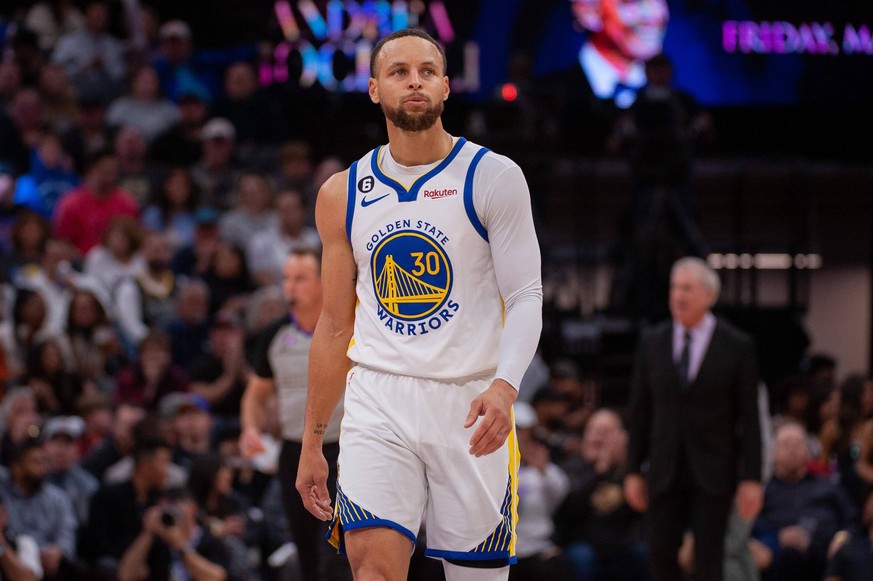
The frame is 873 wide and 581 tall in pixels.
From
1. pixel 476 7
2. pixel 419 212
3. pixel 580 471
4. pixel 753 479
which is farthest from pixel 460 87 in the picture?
pixel 419 212

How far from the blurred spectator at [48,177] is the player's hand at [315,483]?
716 cm

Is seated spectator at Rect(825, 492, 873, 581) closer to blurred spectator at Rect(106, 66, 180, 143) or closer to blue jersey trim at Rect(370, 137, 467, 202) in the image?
blue jersey trim at Rect(370, 137, 467, 202)

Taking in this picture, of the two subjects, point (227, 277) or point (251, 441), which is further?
point (227, 277)

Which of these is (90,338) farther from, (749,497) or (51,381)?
(749,497)

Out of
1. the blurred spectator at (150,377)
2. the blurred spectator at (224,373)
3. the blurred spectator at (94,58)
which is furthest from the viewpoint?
the blurred spectator at (94,58)

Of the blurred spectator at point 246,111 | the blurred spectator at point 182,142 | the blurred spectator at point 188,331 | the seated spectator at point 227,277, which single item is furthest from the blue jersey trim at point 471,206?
the blurred spectator at point 246,111

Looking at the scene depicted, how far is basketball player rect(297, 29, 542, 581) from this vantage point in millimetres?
4168

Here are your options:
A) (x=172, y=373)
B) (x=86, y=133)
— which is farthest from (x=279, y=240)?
(x=86, y=133)

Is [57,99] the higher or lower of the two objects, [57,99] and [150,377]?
the higher

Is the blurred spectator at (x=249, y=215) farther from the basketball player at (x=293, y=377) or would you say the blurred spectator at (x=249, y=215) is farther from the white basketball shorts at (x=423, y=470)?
the white basketball shorts at (x=423, y=470)

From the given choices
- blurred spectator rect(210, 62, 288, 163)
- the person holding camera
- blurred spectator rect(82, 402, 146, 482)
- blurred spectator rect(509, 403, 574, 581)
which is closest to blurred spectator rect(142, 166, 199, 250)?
blurred spectator rect(210, 62, 288, 163)

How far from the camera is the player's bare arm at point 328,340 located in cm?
438

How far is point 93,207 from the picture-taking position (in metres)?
10.7

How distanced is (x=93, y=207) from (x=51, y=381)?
207 centimetres
